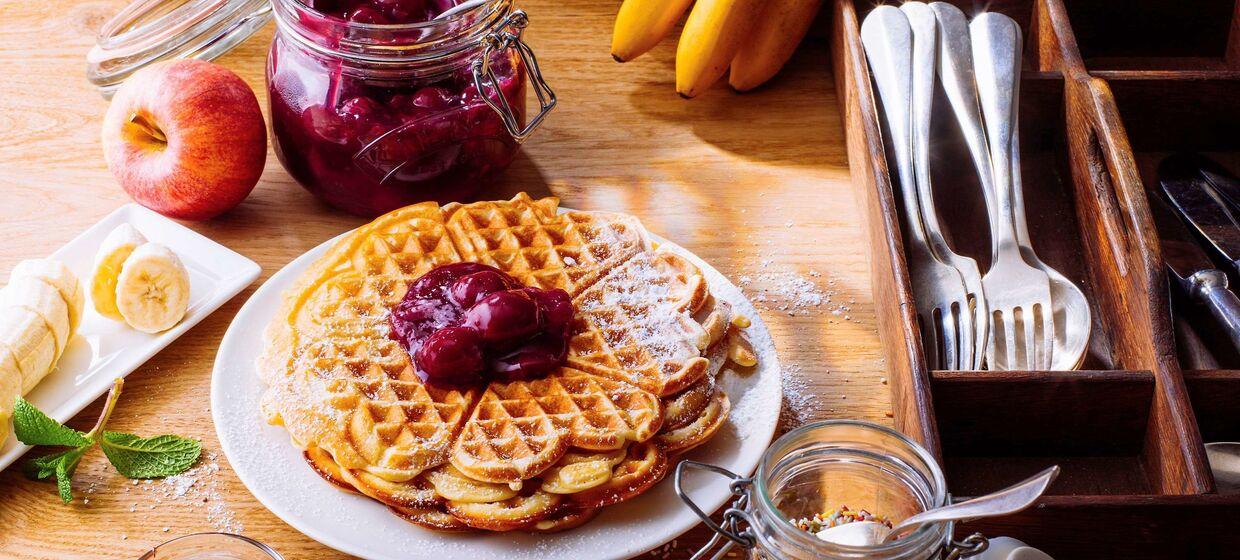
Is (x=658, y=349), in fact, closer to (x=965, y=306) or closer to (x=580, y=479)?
(x=580, y=479)

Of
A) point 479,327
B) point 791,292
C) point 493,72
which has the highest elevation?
point 493,72

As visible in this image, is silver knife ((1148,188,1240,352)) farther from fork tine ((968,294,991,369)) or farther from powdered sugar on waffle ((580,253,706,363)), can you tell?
powdered sugar on waffle ((580,253,706,363))

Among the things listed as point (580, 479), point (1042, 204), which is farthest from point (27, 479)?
point (1042, 204)

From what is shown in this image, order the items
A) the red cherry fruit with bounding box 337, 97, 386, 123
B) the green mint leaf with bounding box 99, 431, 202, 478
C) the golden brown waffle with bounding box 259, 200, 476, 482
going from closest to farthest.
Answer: the golden brown waffle with bounding box 259, 200, 476, 482, the green mint leaf with bounding box 99, 431, 202, 478, the red cherry fruit with bounding box 337, 97, 386, 123

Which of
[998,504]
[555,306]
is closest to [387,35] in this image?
[555,306]

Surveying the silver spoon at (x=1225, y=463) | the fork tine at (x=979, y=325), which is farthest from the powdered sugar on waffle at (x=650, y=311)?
the silver spoon at (x=1225, y=463)

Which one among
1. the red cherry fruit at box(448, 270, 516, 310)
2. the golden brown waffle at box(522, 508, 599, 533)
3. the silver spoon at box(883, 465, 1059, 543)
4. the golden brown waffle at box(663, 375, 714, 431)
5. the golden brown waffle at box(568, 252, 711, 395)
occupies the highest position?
the silver spoon at box(883, 465, 1059, 543)

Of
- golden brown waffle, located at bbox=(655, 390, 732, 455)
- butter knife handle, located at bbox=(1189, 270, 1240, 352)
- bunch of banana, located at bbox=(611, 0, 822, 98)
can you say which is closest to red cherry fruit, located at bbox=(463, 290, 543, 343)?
golden brown waffle, located at bbox=(655, 390, 732, 455)

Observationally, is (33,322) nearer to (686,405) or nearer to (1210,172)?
(686,405)
